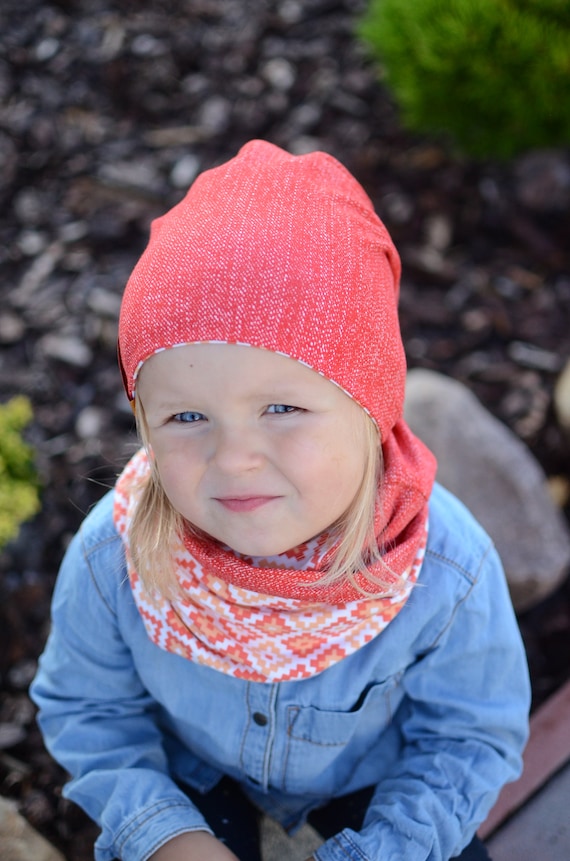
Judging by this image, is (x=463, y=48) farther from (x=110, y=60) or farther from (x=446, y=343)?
(x=110, y=60)

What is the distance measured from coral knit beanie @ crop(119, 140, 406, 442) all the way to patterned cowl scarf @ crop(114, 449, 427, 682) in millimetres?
295

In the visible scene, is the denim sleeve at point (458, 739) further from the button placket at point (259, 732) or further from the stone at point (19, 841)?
the stone at point (19, 841)

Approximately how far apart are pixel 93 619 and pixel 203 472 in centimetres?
49

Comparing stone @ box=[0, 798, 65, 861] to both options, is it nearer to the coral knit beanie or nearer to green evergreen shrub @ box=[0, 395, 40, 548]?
green evergreen shrub @ box=[0, 395, 40, 548]

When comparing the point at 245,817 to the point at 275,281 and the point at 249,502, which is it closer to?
the point at 249,502

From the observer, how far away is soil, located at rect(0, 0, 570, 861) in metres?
2.39

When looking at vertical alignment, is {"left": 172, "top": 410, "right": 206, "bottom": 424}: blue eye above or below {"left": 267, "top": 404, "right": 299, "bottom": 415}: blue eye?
below

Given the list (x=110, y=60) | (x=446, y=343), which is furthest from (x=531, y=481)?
(x=110, y=60)

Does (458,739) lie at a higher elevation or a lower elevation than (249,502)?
lower

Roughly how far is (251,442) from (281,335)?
0.17 meters

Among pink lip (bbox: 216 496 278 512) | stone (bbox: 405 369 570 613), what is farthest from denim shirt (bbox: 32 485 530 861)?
stone (bbox: 405 369 570 613)

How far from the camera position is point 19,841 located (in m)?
1.73

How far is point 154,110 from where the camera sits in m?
3.56

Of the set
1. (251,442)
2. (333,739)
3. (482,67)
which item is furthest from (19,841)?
(482,67)
